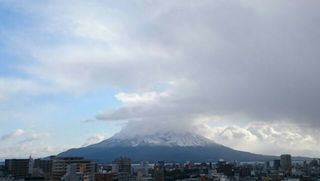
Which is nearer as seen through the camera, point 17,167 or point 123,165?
point 17,167

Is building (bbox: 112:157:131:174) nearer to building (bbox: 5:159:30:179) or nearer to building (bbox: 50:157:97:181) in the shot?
building (bbox: 50:157:97:181)

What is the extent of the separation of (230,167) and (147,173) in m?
24.8

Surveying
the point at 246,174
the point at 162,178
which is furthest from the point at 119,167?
the point at 246,174

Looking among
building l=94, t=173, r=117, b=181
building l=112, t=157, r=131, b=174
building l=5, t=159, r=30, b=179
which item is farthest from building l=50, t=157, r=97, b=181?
building l=112, t=157, r=131, b=174

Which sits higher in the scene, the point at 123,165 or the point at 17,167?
the point at 123,165

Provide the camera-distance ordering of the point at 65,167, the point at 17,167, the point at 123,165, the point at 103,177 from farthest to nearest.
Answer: the point at 123,165
the point at 17,167
the point at 65,167
the point at 103,177

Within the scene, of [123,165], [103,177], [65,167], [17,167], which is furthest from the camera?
[123,165]

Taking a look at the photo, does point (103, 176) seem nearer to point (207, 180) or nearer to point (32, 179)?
point (32, 179)

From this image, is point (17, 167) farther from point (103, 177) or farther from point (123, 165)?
point (103, 177)

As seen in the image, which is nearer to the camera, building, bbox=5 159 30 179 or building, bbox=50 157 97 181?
building, bbox=50 157 97 181

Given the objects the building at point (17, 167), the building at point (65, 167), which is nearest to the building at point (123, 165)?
the building at point (65, 167)

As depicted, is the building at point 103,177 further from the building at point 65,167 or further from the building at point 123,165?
the building at point 123,165

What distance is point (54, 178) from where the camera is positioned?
63.5 metres

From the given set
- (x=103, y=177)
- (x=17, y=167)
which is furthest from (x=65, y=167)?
(x=103, y=177)
